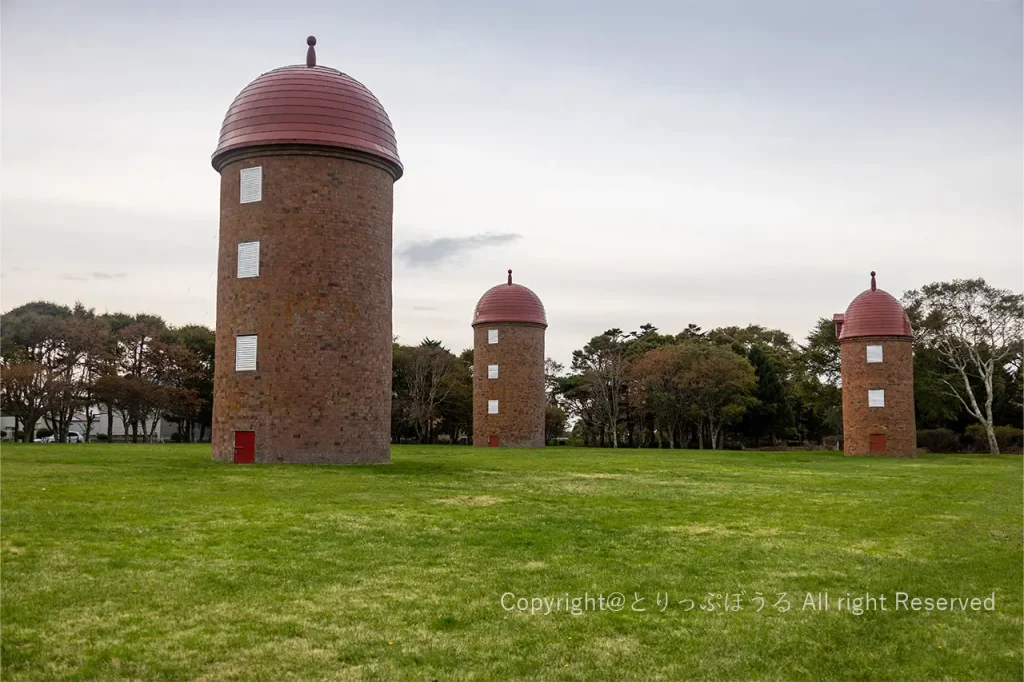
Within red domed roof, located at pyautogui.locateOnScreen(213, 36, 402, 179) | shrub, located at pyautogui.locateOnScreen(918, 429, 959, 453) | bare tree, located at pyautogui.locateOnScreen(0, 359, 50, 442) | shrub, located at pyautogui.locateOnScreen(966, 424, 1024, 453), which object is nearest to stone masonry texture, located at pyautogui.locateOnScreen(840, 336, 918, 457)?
shrub, located at pyautogui.locateOnScreen(918, 429, 959, 453)

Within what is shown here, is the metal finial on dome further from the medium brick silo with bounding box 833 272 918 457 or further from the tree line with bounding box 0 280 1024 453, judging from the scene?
the medium brick silo with bounding box 833 272 918 457

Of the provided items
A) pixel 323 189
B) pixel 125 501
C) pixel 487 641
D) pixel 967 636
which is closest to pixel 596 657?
pixel 487 641

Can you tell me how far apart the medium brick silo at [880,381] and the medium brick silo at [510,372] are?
16380mm

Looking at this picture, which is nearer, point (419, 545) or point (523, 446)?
point (419, 545)

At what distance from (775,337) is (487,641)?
67.9 metres

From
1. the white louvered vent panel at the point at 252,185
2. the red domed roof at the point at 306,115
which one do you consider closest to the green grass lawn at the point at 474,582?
the white louvered vent panel at the point at 252,185

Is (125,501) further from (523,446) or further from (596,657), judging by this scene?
(523,446)

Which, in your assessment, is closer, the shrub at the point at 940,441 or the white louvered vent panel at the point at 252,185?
Answer: the white louvered vent panel at the point at 252,185

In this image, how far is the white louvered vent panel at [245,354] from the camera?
2467cm

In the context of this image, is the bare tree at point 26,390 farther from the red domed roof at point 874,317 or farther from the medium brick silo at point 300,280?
the red domed roof at point 874,317

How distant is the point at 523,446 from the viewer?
48.3 metres

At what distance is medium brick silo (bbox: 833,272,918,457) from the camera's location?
41438 millimetres

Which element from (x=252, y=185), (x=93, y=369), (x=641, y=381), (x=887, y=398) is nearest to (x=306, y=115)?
(x=252, y=185)

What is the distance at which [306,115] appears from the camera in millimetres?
25031
